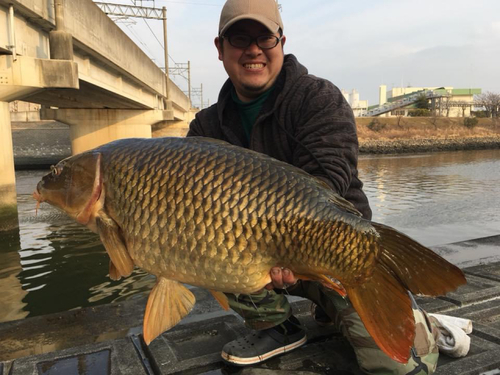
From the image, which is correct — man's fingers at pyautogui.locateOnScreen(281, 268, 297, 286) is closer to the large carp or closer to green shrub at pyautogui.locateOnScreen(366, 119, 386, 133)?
the large carp

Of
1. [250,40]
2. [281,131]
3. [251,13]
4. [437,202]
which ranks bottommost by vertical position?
[437,202]

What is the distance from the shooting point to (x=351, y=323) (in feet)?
6.82

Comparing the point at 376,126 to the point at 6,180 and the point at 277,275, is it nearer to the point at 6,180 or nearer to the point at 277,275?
the point at 6,180

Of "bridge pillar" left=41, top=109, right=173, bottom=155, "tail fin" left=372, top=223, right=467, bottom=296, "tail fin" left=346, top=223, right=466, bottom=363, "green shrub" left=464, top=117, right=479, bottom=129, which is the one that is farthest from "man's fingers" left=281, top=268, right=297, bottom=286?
"green shrub" left=464, top=117, right=479, bottom=129

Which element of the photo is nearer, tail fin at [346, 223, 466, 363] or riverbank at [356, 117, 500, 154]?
tail fin at [346, 223, 466, 363]

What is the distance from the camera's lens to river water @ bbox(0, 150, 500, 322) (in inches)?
186

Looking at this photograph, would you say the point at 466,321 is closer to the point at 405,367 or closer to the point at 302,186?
the point at 405,367

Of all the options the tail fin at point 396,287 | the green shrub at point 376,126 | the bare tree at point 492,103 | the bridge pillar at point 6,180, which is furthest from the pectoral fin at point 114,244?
the bare tree at point 492,103

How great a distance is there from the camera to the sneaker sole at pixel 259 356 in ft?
6.89

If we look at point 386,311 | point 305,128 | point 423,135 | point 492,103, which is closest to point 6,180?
point 305,128

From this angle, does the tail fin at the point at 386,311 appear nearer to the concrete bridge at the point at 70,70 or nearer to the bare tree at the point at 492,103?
the concrete bridge at the point at 70,70

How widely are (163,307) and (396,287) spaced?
3.12ft

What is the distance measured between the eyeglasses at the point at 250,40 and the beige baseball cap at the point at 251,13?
2.3 inches

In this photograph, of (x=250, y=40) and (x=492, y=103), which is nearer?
(x=250, y=40)
